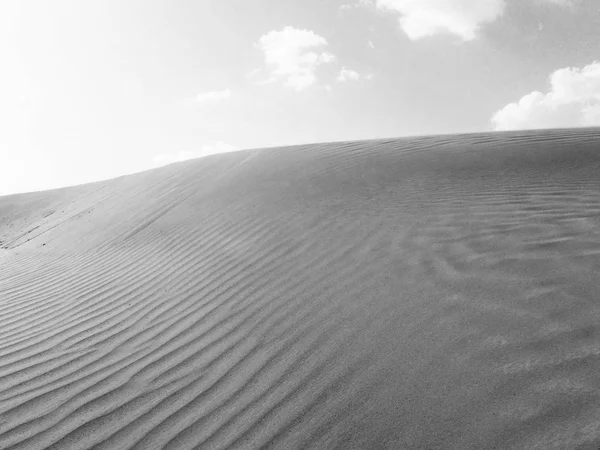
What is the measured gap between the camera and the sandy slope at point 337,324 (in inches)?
85.3

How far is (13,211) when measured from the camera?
46.6ft

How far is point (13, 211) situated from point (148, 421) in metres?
14.4

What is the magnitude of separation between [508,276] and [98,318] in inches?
131

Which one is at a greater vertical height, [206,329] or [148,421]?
[206,329]

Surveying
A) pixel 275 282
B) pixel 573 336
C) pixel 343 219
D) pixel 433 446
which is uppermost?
pixel 343 219

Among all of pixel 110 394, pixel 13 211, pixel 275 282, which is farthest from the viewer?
pixel 13 211

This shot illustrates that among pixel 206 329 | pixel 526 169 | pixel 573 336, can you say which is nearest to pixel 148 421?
pixel 206 329

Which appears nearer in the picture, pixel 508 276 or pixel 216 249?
pixel 508 276

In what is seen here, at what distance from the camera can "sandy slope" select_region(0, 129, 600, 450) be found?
2.17 m

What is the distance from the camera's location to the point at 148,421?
8.14 feet

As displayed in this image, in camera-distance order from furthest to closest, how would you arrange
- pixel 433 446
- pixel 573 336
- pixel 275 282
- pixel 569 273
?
1. pixel 275 282
2. pixel 569 273
3. pixel 573 336
4. pixel 433 446

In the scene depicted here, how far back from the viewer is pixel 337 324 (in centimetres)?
303

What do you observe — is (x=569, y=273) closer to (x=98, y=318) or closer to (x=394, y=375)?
(x=394, y=375)

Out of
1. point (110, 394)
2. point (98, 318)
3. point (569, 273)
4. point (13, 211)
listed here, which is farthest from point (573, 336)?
point (13, 211)
